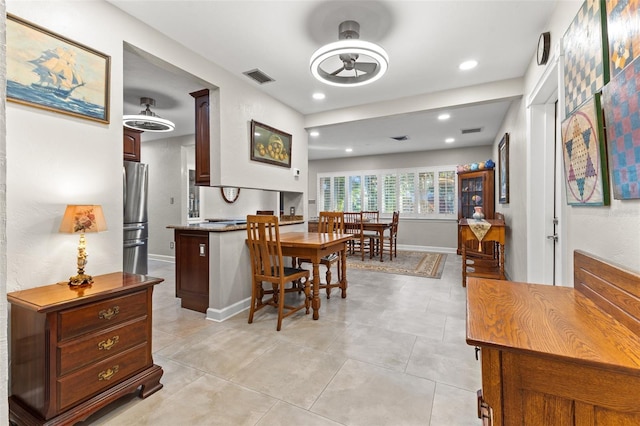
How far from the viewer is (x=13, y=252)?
153 centimetres

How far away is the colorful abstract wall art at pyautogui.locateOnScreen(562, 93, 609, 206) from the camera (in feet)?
3.85

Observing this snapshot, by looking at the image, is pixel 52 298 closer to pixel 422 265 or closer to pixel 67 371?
pixel 67 371

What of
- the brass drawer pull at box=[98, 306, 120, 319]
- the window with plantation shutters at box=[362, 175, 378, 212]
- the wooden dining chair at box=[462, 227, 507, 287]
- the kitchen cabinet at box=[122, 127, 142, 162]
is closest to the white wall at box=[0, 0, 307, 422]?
the brass drawer pull at box=[98, 306, 120, 319]

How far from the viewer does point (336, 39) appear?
97.0 inches

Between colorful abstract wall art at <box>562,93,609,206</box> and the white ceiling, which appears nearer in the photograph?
colorful abstract wall art at <box>562,93,609,206</box>

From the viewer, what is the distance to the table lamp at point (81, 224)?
1604 mm

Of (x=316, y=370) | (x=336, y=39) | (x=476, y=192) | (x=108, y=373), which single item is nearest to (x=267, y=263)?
(x=316, y=370)

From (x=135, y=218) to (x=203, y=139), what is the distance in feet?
7.82

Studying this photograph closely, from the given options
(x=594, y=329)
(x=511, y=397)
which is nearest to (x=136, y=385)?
(x=511, y=397)

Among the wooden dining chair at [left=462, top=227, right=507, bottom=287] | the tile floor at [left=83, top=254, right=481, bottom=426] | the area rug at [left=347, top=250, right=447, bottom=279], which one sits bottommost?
the tile floor at [left=83, top=254, right=481, bottom=426]

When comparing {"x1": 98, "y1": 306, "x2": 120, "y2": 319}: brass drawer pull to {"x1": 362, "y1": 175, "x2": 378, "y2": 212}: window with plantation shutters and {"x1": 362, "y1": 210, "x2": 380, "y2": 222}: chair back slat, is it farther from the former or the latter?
{"x1": 362, "y1": 175, "x2": 378, "y2": 212}: window with plantation shutters

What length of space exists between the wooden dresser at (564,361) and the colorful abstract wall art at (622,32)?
75cm

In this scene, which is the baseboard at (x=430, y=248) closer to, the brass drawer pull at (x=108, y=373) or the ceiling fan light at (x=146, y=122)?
the ceiling fan light at (x=146, y=122)

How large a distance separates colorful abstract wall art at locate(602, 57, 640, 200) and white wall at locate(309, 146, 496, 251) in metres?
6.13
